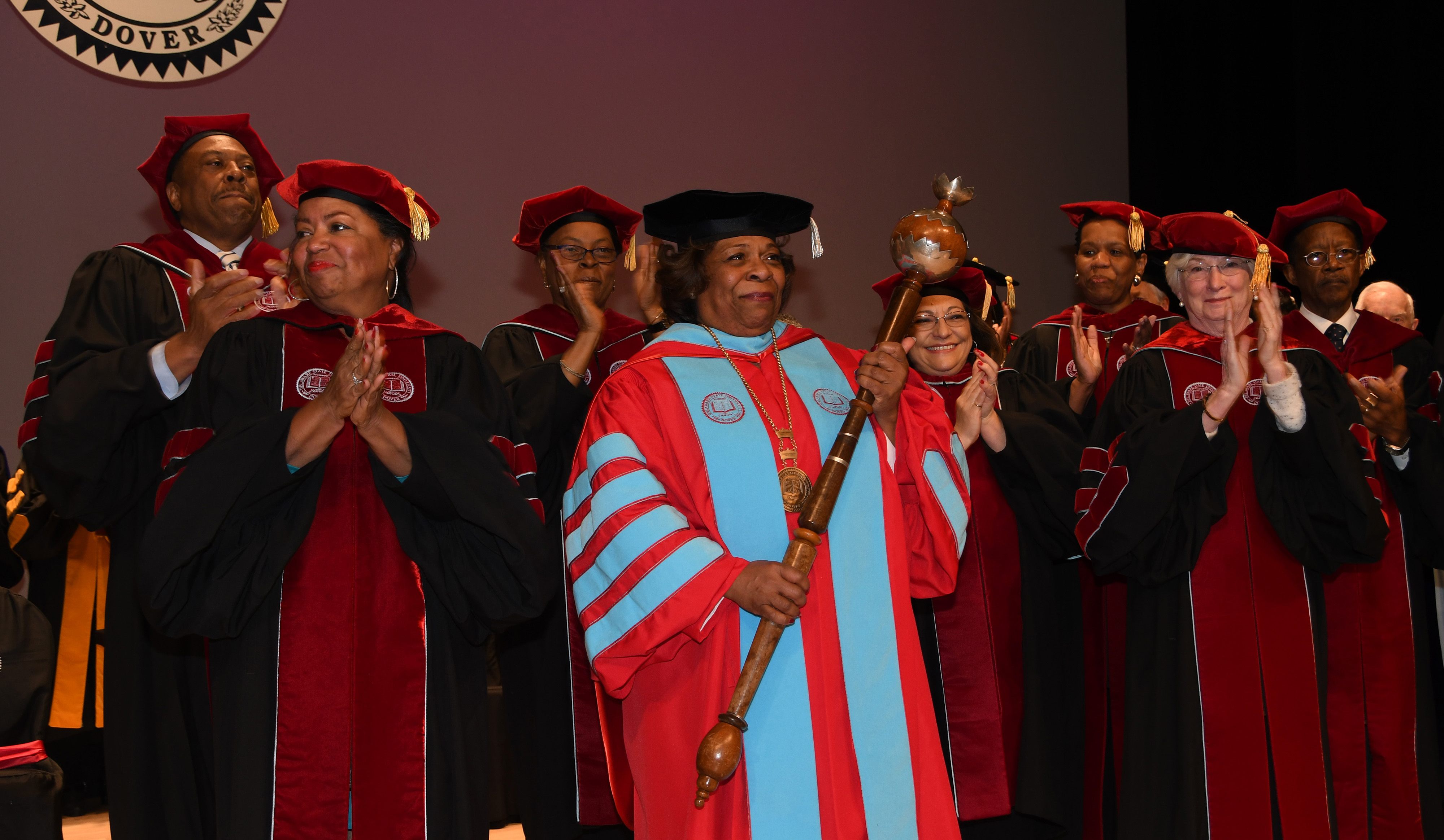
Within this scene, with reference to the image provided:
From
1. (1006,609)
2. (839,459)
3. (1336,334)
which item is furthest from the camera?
(1336,334)

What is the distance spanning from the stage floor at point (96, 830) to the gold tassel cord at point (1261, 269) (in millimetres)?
3193

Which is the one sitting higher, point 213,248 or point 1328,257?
point 213,248

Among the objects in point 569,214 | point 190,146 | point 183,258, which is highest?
point 190,146

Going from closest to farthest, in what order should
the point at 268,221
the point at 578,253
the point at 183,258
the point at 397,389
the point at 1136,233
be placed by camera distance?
→ the point at 397,389, the point at 268,221, the point at 183,258, the point at 578,253, the point at 1136,233

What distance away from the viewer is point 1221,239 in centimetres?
366

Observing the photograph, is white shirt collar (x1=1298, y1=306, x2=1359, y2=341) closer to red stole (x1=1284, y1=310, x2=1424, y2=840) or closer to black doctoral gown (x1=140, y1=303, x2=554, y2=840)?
red stole (x1=1284, y1=310, x2=1424, y2=840)

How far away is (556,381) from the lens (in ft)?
12.3

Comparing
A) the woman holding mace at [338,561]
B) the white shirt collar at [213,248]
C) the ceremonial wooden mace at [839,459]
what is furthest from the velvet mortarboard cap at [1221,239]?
the white shirt collar at [213,248]

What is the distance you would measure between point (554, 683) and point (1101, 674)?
1864mm

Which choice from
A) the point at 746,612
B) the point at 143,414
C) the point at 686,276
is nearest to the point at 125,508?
the point at 143,414

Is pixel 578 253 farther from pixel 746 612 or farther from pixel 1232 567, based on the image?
pixel 1232 567

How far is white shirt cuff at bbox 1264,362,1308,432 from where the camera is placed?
3.37m

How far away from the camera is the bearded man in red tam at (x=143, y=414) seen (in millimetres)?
3057

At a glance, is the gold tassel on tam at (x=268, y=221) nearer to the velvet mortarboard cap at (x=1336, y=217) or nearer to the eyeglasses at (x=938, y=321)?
the eyeglasses at (x=938, y=321)
